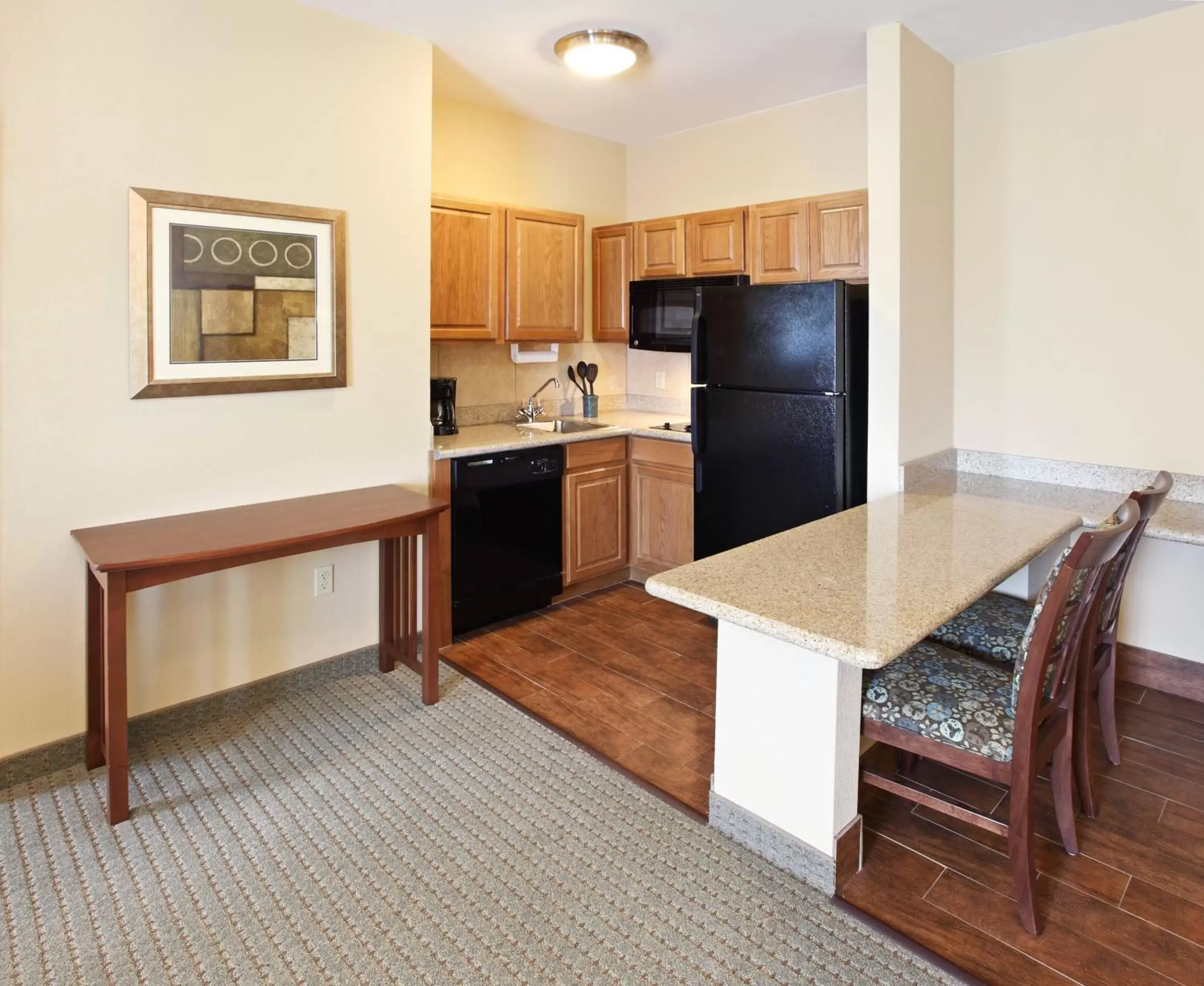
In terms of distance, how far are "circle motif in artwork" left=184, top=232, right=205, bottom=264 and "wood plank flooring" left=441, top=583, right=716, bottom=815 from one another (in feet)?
5.94

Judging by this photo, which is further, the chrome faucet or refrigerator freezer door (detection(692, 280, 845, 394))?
the chrome faucet

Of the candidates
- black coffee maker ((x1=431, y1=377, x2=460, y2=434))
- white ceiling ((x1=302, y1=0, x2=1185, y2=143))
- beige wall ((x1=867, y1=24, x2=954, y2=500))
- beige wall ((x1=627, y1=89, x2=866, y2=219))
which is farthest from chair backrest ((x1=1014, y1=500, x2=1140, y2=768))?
black coffee maker ((x1=431, y1=377, x2=460, y2=434))

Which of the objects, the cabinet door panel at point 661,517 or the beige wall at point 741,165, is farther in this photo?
the cabinet door panel at point 661,517

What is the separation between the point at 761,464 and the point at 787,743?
5.00ft

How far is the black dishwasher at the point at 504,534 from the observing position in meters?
3.44

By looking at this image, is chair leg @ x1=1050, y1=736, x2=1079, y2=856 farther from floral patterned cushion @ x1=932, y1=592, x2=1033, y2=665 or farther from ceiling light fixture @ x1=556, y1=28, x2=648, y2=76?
ceiling light fixture @ x1=556, y1=28, x2=648, y2=76

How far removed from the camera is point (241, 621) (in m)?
2.83

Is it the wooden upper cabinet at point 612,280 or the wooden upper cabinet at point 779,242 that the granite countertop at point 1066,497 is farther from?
the wooden upper cabinet at point 612,280

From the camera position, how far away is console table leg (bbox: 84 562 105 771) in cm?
244

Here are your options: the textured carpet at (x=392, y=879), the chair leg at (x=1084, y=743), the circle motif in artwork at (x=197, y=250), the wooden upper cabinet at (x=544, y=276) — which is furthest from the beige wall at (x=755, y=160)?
the textured carpet at (x=392, y=879)

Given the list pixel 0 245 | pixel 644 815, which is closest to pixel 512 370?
pixel 0 245

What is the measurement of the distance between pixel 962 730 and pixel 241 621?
7.90 feet

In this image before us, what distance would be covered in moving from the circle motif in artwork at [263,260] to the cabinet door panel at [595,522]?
5.46ft

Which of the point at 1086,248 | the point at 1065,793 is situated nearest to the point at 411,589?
the point at 1065,793
